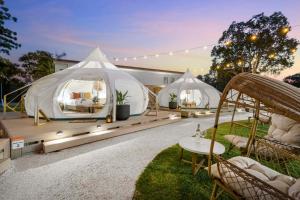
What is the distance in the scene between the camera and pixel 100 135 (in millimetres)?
5168

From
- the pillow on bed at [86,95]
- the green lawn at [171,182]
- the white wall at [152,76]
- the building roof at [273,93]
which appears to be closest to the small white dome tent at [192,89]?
the white wall at [152,76]

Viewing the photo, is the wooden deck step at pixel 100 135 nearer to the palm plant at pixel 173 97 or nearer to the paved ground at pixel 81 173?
the paved ground at pixel 81 173

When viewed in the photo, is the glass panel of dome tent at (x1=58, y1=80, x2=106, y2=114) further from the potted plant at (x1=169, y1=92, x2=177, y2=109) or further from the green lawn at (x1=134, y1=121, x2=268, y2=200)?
the green lawn at (x1=134, y1=121, x2=268, y2=200)

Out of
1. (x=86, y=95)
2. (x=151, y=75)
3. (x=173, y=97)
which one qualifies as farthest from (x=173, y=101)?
(x=151, y=75)

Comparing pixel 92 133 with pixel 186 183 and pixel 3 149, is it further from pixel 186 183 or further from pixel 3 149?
pixel 186 183

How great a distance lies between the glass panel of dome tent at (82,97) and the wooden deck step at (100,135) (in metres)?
2.44

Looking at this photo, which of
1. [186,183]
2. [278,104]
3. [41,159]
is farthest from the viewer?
[41,159]

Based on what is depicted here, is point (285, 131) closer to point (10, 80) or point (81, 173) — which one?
point (81, 173)

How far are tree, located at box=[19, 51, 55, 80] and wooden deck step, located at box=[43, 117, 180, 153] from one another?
1335cm

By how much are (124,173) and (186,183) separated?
1.10m

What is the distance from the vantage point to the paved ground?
2.56 metres

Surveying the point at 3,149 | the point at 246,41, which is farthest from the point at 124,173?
the point at 246,41

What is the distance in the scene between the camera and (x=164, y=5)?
9297 mm

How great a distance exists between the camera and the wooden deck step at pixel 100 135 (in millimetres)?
4171
